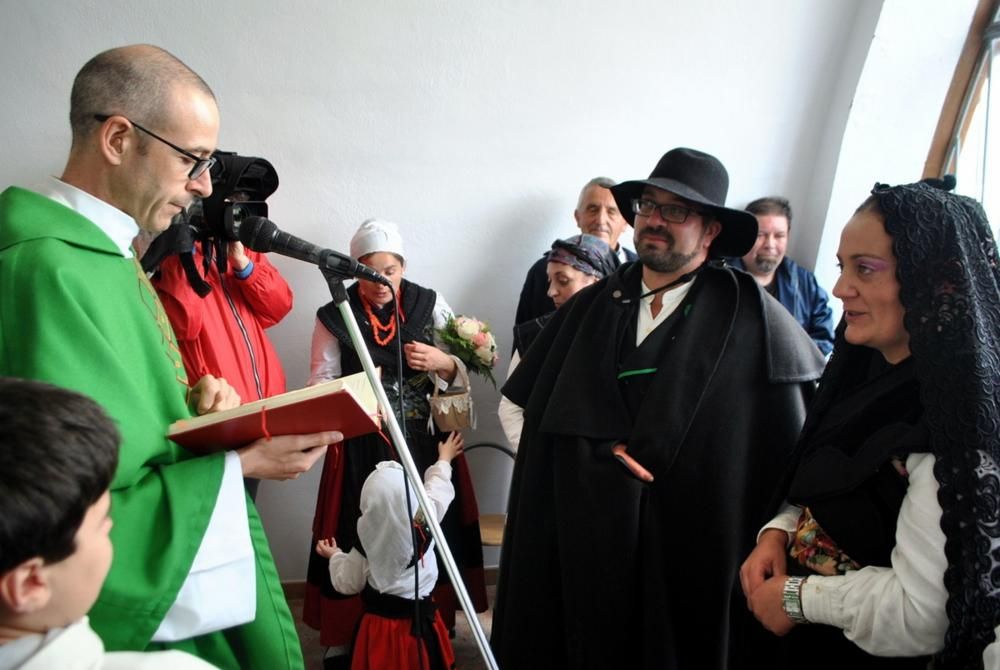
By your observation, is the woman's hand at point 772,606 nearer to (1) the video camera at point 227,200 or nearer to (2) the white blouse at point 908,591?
(2) the white blouse at point 908,591

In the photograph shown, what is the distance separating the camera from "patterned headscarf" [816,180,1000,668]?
3.43 feet

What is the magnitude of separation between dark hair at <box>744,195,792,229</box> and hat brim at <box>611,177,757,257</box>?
1.37m

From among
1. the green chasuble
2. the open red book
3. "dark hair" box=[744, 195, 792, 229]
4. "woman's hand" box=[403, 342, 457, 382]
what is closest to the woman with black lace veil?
the open red book

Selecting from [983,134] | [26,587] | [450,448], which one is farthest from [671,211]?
[983,134]

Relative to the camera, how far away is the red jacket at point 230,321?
2195 mm

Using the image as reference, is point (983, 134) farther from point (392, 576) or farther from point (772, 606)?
point (392, 576)

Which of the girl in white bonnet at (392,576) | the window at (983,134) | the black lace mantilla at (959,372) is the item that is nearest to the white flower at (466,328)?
the girl in white bonnet at (392,576)

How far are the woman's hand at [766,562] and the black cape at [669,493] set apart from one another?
0.34 meters

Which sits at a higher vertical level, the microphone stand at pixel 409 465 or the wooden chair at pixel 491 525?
the microphone stand at pixel 409 465

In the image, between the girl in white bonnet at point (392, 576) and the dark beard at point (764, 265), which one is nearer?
the girl in white bonnet at point (392, 576)

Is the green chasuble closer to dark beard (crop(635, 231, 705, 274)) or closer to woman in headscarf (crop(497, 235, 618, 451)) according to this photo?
dark beard (crop(635, 231, 705, 274))

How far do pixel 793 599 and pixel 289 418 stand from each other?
0.97 meters

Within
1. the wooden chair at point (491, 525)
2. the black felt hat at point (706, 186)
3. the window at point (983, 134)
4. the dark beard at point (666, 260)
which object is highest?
the window at point (983, 134)

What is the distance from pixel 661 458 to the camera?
1.80 meters
